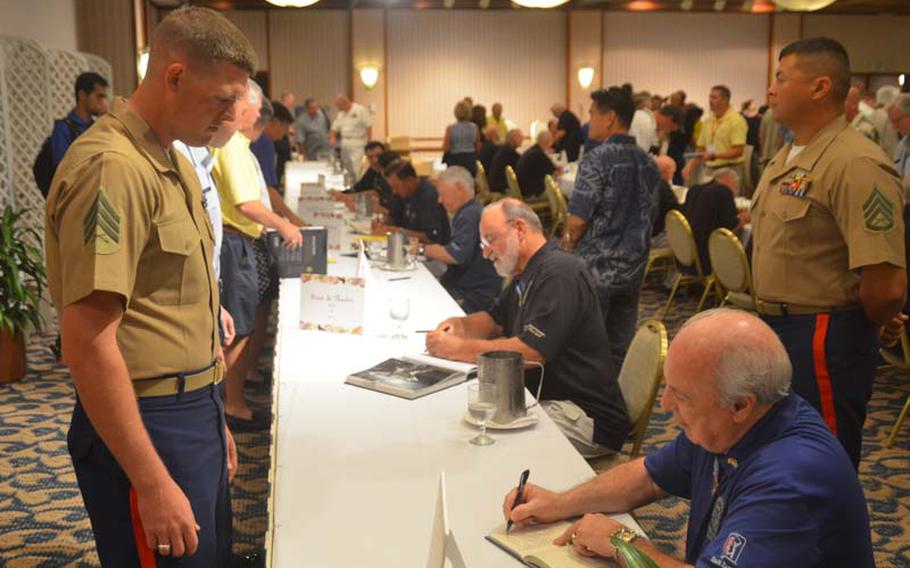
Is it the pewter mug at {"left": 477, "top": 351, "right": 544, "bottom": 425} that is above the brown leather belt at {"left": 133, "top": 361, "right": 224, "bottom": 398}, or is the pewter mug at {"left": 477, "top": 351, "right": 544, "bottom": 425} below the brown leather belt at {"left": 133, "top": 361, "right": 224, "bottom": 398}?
below

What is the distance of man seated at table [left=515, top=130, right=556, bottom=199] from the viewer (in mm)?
9731

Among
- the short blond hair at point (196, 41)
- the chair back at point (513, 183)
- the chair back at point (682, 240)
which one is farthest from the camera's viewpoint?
the chair back at point (513, 183)

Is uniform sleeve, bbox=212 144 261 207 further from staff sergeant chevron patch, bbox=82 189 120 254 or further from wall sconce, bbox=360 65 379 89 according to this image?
wall sconce, bbox=360 65 379 89

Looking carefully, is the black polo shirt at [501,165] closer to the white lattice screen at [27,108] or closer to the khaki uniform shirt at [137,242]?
the white lattice screen at [27,108]

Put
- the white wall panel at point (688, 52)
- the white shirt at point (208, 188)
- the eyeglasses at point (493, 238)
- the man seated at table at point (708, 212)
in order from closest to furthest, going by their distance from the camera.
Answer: the eyeglasses at point (493, 238)
the white shirt at point (208, 188)
the man seated at table at point (708, 212)
the white wall panel at point (688, 52)

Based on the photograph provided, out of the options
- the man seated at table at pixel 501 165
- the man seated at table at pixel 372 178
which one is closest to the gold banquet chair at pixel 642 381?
the man seated at table at pixel 372 178

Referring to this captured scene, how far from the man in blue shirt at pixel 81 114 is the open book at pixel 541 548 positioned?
4.91 metres

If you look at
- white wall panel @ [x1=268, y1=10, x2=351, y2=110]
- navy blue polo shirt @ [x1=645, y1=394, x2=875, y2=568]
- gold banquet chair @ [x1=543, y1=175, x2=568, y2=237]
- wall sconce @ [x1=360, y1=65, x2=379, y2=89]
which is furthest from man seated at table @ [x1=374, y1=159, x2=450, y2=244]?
white wall panel @ [x1=268, y1=10, x2=351, y2=110]

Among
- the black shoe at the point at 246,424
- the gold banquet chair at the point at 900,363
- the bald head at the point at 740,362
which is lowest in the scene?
the black shoe at the point at 246,424

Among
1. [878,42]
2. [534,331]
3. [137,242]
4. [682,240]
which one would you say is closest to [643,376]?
[534,331]

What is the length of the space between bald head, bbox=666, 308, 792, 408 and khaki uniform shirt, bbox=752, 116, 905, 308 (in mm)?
1054

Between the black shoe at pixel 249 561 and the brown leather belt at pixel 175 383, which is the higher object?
the brown leather belt at pixel 175 383

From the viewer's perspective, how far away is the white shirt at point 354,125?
13.4 metres

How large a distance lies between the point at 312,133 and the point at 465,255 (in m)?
9.90
